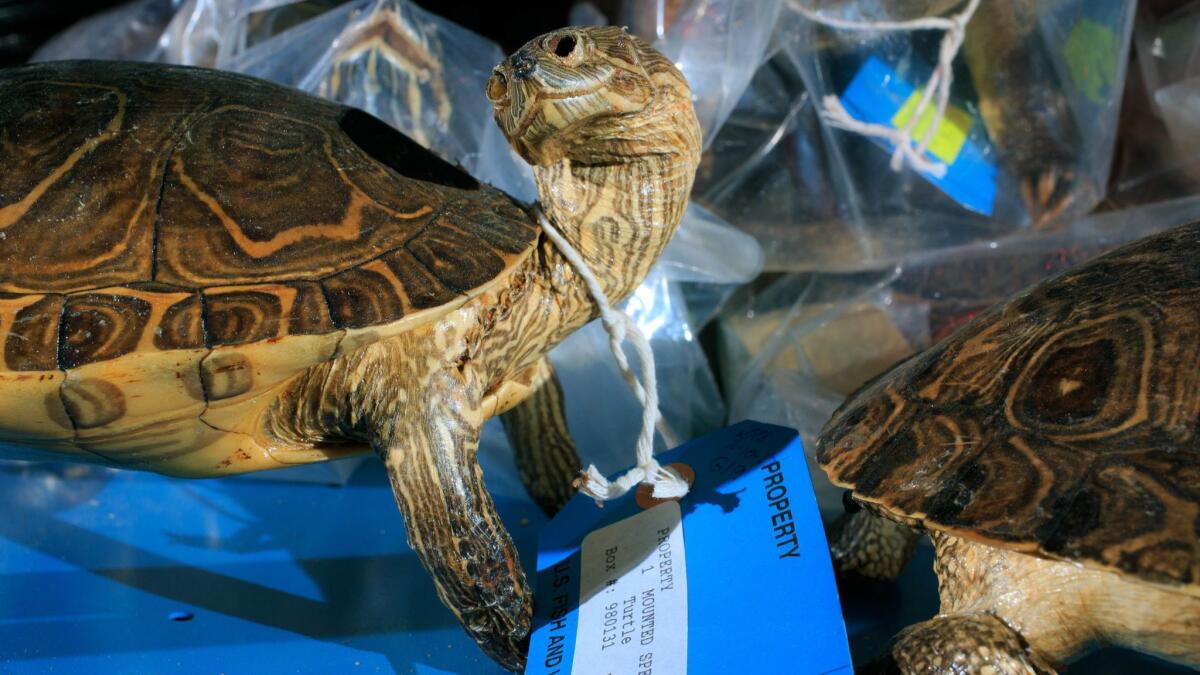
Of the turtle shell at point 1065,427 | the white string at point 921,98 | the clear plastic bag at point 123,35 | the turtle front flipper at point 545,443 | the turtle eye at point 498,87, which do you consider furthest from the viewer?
the clear plastic bag at point 123,35

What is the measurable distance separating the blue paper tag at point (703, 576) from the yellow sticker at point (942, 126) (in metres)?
0.75

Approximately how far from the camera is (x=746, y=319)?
5.53 ft

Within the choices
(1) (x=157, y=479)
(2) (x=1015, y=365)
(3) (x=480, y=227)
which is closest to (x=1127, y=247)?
(2) (x=1015, y=365)

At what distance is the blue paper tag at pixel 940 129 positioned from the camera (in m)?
1.54

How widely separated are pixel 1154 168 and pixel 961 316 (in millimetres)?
468

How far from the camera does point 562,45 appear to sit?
0.82m

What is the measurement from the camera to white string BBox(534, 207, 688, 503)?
0.90m

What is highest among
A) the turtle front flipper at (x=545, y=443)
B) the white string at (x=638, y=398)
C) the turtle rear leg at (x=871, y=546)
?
the white string at (x=638, y=398)

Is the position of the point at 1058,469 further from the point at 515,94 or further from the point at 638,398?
the point at 515,94

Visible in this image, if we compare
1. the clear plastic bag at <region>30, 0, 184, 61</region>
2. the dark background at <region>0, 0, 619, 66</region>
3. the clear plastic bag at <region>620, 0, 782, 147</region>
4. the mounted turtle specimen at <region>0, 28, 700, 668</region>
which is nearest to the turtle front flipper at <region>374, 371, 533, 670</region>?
the mounted turtle specimen at <region>0, 28, 700, 668</region>

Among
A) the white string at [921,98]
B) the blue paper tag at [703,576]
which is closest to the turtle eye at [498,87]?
the blue paper tag at [703,576]

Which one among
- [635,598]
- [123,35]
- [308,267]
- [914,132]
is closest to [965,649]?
[635,598]

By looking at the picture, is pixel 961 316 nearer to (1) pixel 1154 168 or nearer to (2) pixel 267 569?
(1) pixel 1154 168

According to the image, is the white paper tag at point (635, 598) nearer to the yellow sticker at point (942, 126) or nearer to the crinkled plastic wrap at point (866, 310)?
the crinkled plastic wrap at point (866, 310)
